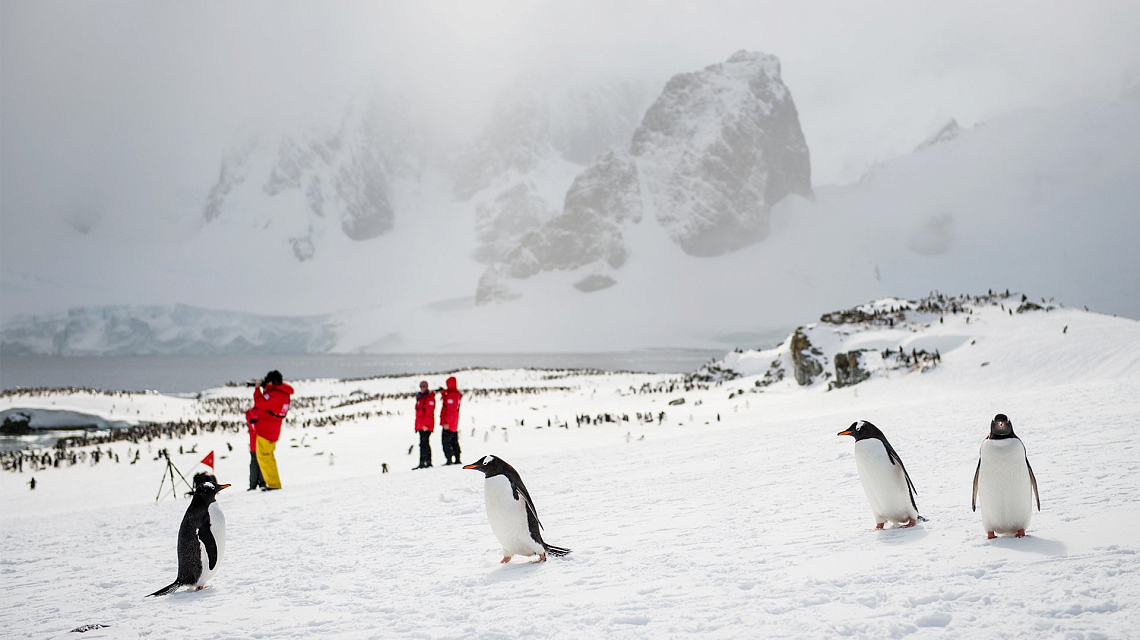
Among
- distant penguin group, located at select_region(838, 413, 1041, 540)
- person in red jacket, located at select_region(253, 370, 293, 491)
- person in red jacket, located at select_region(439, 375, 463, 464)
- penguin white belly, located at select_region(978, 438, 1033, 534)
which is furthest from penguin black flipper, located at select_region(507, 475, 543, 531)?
person in red jacket, located at select_region(439, 375, 463, 464)

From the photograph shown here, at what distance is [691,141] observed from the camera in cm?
18612

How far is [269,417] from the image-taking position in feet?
33.4

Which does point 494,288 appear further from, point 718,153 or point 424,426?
point 424,426

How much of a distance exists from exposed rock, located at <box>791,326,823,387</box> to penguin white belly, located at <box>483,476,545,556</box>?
53.3 feet

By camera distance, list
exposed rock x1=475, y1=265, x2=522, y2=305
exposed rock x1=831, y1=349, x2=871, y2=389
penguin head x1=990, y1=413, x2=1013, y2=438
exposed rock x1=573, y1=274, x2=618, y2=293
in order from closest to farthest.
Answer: penguin head x1=990, y1=413, x2=1013, y2=438
exposed rock x1=831, y1=349, x2=871, y2=389
exposed rock x1=573, y1=274, x2=618, y2=293
exposed rock x1=475, y1=265, x2=522, y2=305

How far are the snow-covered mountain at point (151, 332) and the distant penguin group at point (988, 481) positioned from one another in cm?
14533

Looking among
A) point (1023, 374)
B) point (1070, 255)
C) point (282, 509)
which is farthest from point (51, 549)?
point (1070, 255)

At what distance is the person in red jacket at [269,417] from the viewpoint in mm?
10141

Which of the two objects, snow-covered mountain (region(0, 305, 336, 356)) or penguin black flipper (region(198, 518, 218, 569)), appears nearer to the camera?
penguin black flipper (region(198, 518, 218, 569))

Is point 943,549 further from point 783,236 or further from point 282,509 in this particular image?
point 783,236

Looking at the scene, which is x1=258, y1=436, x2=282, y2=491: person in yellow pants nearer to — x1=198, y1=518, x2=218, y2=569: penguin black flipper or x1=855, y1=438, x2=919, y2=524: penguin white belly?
x1=198, y1=518, x2=218, y2=569: penguin black flipper

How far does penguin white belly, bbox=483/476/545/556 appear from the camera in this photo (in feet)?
16.5

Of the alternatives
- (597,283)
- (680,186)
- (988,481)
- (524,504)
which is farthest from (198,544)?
(680,186)

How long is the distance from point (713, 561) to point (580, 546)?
4.37 feet
